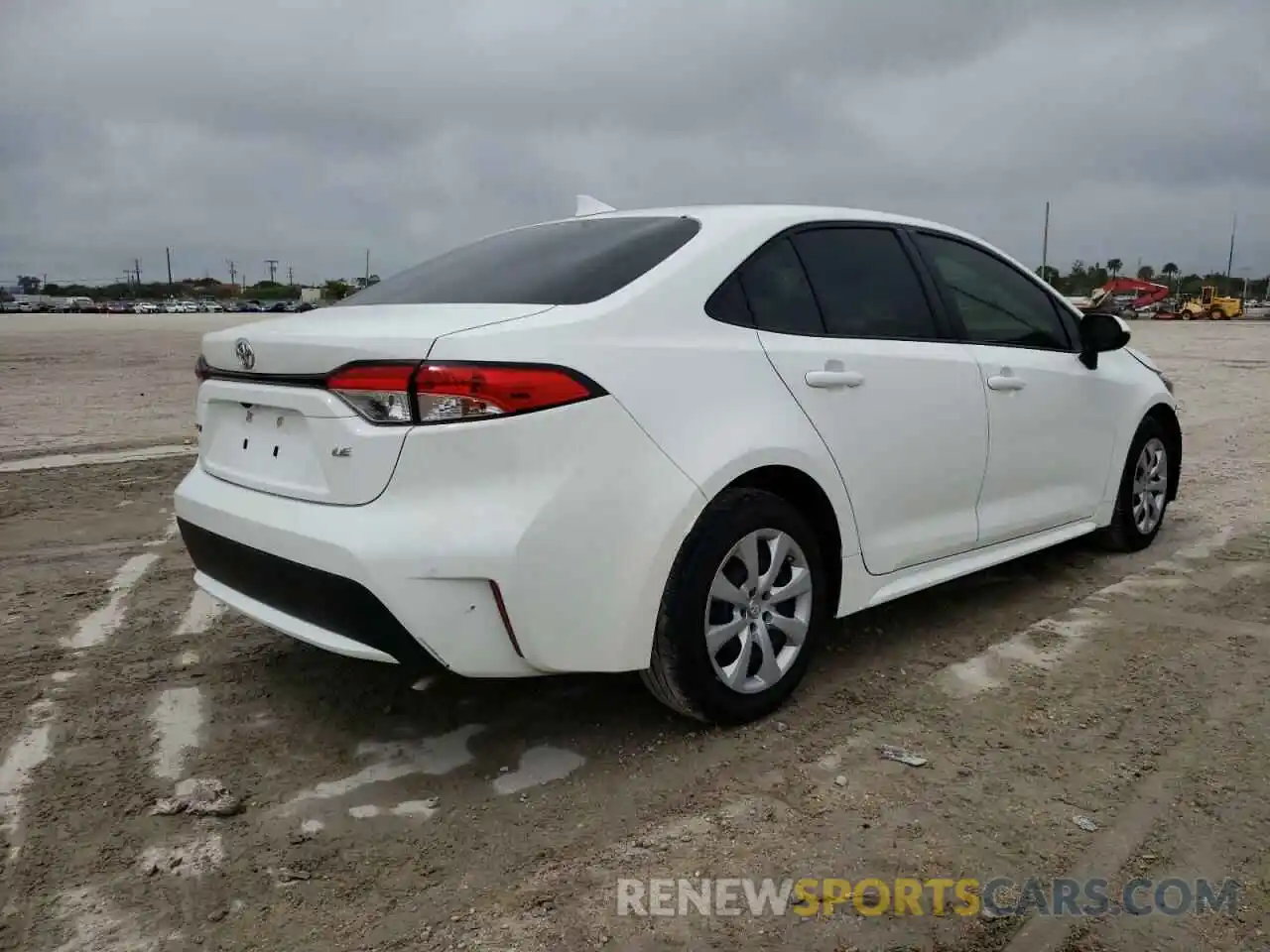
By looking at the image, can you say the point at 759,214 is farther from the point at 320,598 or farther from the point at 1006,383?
the point at 320,598

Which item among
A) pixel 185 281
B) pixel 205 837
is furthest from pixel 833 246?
pixel 185 281

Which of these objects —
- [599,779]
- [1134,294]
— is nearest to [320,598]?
[599,779]

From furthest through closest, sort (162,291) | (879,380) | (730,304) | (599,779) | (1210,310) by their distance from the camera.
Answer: (162,291) < (1210,310) < (879,380) < (730,304) < (599,779)

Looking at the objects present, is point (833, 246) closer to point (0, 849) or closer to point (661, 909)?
point (661, 909)

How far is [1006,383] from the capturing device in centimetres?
396

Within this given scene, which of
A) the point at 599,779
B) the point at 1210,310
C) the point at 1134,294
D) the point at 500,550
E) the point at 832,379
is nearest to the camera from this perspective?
the point at 500,550

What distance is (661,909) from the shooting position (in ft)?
7.36

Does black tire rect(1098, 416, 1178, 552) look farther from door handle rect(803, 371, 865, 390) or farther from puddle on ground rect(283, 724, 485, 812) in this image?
Answer: puddle on ground rect(283, 724, 485, 812)

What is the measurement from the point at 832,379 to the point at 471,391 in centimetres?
125

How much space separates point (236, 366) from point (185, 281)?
13497 cm

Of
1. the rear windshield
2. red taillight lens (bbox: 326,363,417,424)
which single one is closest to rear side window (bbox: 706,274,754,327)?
the rear windshield

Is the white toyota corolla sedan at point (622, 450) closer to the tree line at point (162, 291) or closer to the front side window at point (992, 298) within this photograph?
the front side window at point (992, 298)

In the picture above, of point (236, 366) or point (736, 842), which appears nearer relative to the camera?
point (736, 842)

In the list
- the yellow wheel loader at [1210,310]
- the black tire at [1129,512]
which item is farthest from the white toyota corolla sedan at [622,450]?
the yellow wheel loader at [1210,310]
